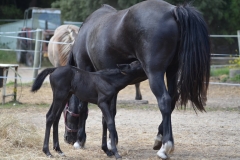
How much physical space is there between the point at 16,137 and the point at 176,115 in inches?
162

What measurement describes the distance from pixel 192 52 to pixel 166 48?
288 millimetres

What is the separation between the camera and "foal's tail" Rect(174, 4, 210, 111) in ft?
17.5

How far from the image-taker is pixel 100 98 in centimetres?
562

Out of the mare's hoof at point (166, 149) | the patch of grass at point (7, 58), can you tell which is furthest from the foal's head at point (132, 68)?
the patch of grass at point (7, 58)

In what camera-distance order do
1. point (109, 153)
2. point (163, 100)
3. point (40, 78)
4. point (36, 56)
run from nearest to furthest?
point (163, 100), point (40, 78), point (109, 153), point (36, 56)

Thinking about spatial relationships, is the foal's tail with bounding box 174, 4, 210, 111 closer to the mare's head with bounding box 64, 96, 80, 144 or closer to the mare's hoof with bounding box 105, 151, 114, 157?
the mare's hoof with bounding box 105, 151, 114, 157

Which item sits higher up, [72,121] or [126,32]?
[126,32]

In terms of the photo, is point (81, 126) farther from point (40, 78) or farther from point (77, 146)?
point (40, 78)

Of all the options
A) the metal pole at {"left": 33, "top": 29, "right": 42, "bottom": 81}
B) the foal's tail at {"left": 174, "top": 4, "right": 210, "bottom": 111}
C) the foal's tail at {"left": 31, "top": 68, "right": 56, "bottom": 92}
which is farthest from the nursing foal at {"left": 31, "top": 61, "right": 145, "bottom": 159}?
the metal pole at {"left": 33, "top": 29, "right": 42, "bottom": 81}

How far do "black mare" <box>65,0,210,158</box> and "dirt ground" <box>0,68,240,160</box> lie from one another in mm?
767

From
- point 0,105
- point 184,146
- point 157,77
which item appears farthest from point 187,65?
point 0,105

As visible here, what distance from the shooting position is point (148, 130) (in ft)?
25.9

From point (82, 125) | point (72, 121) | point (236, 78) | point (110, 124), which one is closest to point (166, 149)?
point (110, 124)

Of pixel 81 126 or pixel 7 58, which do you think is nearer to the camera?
pixel 81 126
